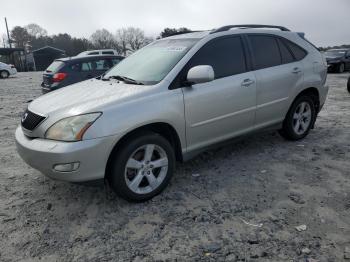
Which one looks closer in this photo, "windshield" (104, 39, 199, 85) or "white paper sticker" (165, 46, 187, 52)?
"windshield" (104, 39, 199, 85)

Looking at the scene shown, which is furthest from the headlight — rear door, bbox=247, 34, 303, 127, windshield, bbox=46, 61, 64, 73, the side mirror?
windshield, bbox=46, 61, 64, 73

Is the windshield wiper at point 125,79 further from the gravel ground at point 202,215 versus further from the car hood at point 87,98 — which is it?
the gravel ground at point 202,215

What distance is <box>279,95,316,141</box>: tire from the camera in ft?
16.4

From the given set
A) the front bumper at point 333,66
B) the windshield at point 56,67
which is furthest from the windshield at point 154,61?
the front bumper at point 333,66

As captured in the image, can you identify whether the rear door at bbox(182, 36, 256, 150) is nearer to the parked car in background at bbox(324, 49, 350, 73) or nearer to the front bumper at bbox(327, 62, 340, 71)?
the front bumper at bbox(327, 62, 340, 71)

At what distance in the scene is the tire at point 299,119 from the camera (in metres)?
4.99

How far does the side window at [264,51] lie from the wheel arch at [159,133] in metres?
1.59

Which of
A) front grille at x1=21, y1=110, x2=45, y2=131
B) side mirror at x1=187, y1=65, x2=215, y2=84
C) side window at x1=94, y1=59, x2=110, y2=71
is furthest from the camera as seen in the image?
side window at x1=94, y1=59, x2=110, y2=71

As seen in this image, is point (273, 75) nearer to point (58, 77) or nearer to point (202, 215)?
point (202, 215)

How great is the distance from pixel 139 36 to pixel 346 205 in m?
80.9

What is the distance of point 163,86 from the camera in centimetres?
349

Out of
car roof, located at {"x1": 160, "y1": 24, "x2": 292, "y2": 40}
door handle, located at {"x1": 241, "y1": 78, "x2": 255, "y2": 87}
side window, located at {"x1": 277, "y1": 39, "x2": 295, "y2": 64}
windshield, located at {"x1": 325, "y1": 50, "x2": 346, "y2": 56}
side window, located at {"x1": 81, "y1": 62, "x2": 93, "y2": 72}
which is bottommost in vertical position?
windshield, located at {"x1": 325, "y1": 50, "x2": 346, "y2": 56}

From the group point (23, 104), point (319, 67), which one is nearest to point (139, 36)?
point (23, 104)

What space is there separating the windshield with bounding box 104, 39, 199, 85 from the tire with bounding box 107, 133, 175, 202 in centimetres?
71
